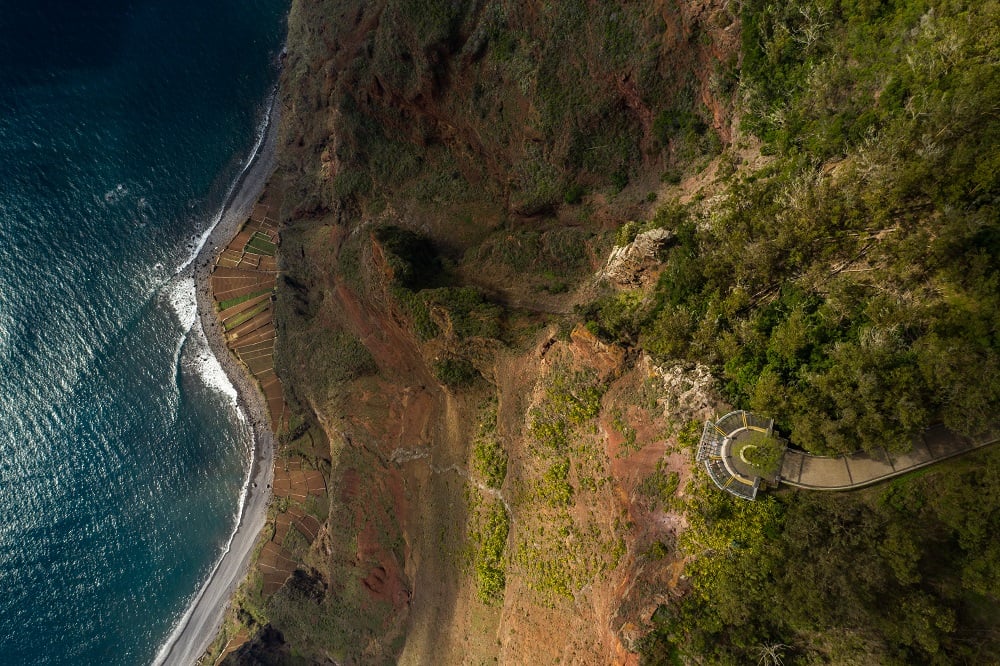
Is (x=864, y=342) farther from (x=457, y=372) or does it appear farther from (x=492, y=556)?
(x=492, y=556)

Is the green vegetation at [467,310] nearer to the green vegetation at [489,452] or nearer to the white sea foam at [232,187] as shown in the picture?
the green vegetation at [489,452]

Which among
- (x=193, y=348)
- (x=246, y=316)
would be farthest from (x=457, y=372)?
(x=193, y=348)

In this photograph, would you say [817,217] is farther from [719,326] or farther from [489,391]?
[489,391]

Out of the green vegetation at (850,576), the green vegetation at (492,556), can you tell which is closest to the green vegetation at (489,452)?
the green vegetation at (492,556)

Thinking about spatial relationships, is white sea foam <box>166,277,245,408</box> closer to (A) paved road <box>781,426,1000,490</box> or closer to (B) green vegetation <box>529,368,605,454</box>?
(B) green vegetation <box>529,368,605,454</box>

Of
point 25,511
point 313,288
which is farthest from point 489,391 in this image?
point 25,511

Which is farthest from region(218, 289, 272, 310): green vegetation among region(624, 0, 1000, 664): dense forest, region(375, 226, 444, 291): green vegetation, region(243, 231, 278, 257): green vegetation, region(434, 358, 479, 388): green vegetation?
region(624, 0, 1000, 664): dense forest

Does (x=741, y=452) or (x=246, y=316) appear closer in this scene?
(x=741, y=452)
